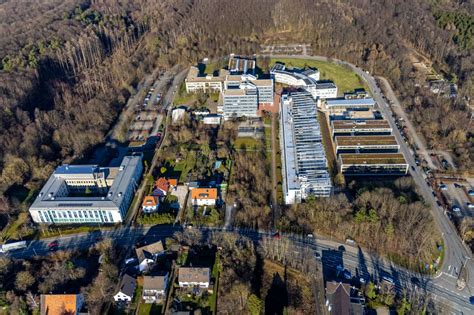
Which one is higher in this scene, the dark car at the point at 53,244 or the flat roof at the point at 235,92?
the flat roof at the point at 235,92

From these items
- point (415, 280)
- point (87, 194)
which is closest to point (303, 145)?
point (415, 280)

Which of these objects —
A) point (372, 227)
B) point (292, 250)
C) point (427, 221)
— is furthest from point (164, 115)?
point (427, 221)

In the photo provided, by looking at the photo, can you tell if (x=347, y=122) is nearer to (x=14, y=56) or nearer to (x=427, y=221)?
(x=427, y=221)

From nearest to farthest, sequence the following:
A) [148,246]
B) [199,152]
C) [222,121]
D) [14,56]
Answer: [148,246] < [199,152] < [222,121] < [14,56]

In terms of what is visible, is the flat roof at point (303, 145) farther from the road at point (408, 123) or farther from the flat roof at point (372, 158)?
the road at point (408, 123)

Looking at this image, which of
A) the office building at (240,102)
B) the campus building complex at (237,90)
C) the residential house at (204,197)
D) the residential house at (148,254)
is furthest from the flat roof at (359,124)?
the residential house at (148,254)

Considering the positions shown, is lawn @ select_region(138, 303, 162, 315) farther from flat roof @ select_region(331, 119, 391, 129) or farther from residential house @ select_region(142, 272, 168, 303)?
flat roof @ select_region(331, 119, 391, 129)

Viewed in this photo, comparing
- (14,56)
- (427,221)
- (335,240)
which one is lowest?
(335,240)

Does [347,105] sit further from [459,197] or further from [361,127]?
[459,197]

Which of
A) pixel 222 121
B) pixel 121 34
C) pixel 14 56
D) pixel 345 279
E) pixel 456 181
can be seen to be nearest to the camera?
pixel 345 279
